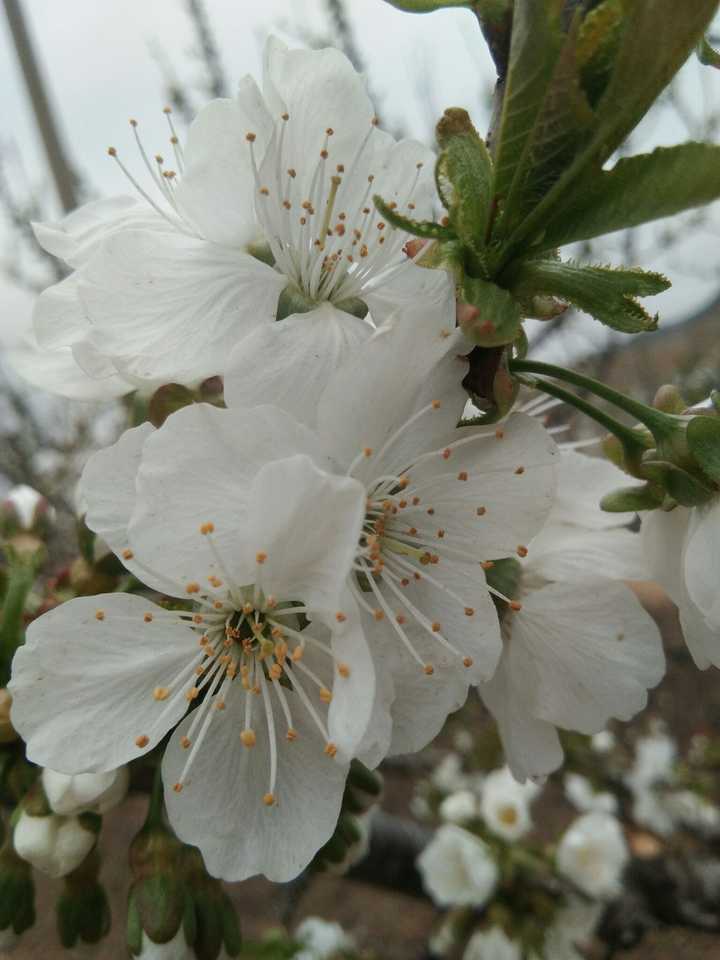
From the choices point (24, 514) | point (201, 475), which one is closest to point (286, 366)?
point (201, 475)

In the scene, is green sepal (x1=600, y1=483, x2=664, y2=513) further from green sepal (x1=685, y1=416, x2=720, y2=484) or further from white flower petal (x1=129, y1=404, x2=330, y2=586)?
white flower petal (x1=129, y1=404, x2=330, y2=586)

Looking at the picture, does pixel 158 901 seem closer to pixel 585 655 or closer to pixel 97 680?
pixel 97 680

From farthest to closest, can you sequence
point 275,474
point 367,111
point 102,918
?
point 102,918 → point 367,111 → point 275,474

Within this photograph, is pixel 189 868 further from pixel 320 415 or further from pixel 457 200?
pixel 457 200

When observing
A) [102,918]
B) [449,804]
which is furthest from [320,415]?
[449,804]

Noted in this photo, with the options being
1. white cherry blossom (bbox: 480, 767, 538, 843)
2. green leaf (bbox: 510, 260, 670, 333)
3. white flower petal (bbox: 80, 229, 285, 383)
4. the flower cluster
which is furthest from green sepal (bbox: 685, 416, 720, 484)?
white cherry blossom (bbox: 480, 767, 538, 843)

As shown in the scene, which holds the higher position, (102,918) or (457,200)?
(457,200)
